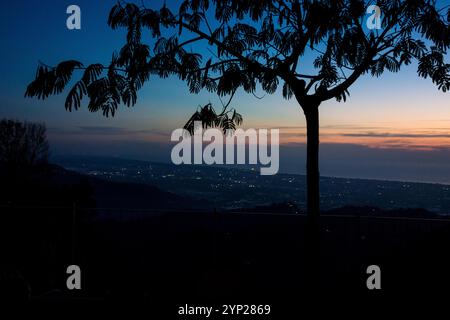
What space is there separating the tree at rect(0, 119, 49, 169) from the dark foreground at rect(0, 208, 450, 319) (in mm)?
18148

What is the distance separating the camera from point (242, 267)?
7184mm

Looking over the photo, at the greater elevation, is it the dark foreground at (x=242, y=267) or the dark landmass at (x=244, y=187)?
the dark landmass at (x=244, y=187)

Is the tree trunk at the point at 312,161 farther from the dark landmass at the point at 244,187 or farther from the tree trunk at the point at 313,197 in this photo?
the dark landmass at the point at 244,187

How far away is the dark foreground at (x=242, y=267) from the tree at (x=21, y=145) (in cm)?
1815

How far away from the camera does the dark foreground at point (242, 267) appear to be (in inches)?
218

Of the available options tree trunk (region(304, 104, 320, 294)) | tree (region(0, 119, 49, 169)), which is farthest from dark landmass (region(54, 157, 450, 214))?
tree trunk (region(304, 104, 320, 294))

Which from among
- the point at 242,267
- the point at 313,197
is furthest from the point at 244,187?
the point at 313,197

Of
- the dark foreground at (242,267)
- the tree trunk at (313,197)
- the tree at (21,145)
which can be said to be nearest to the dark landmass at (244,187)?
the dark foreground at (242,267)

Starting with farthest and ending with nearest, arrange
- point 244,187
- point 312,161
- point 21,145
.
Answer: point 21,145 → point 244,187 → point 312,161

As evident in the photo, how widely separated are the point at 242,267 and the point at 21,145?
2428cm

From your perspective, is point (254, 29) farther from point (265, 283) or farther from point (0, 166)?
point (0, 166)

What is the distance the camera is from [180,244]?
1109 centimetres

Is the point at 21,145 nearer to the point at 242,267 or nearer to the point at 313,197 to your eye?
the point at 242,267

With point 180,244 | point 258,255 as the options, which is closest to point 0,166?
point 180,244
